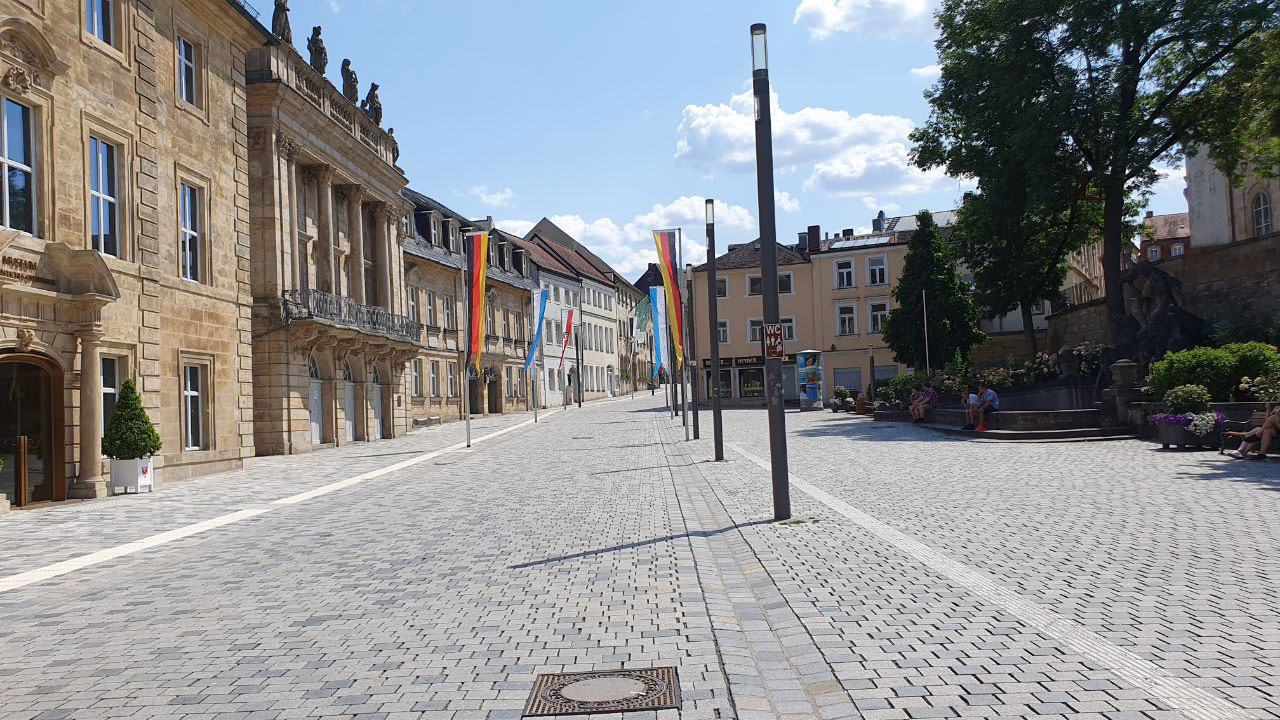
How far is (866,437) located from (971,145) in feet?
41.1

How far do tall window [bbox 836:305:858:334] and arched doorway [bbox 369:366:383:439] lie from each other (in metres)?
35.7

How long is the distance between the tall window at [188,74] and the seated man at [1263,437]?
872 inches

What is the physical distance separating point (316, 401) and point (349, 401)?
3041mm

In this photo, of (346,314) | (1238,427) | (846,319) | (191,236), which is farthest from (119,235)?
(846,319)

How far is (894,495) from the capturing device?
1354 cm

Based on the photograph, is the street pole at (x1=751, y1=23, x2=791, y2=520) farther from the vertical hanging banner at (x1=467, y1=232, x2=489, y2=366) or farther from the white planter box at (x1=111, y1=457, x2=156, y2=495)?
the vertical hanging banner at (x1=467, y1=232, x2=489, y2=366)

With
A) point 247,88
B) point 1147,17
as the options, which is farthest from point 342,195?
point 1147,17

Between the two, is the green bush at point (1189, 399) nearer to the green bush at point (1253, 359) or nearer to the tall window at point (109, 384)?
the green bush at point (1253, 359)

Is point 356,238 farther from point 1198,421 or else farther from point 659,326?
point 1198,421

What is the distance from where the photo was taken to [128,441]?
17.7 metres

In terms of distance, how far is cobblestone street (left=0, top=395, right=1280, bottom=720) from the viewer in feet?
16.0

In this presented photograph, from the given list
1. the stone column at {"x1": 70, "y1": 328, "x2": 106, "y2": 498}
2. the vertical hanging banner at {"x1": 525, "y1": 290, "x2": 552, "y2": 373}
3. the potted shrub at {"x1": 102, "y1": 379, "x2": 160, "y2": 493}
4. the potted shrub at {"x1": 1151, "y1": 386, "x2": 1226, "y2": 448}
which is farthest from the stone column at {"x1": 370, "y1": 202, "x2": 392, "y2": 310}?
the potted shrub at {"x1": 1151, "y1": 386, "x2": 1226, "y2": 448}

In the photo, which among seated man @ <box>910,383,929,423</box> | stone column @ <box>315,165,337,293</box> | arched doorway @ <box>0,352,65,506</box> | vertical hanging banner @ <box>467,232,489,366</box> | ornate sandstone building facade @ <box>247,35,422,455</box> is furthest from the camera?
seated man @ <box>910,383,929,423</box>

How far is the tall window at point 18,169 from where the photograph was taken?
627 inches
